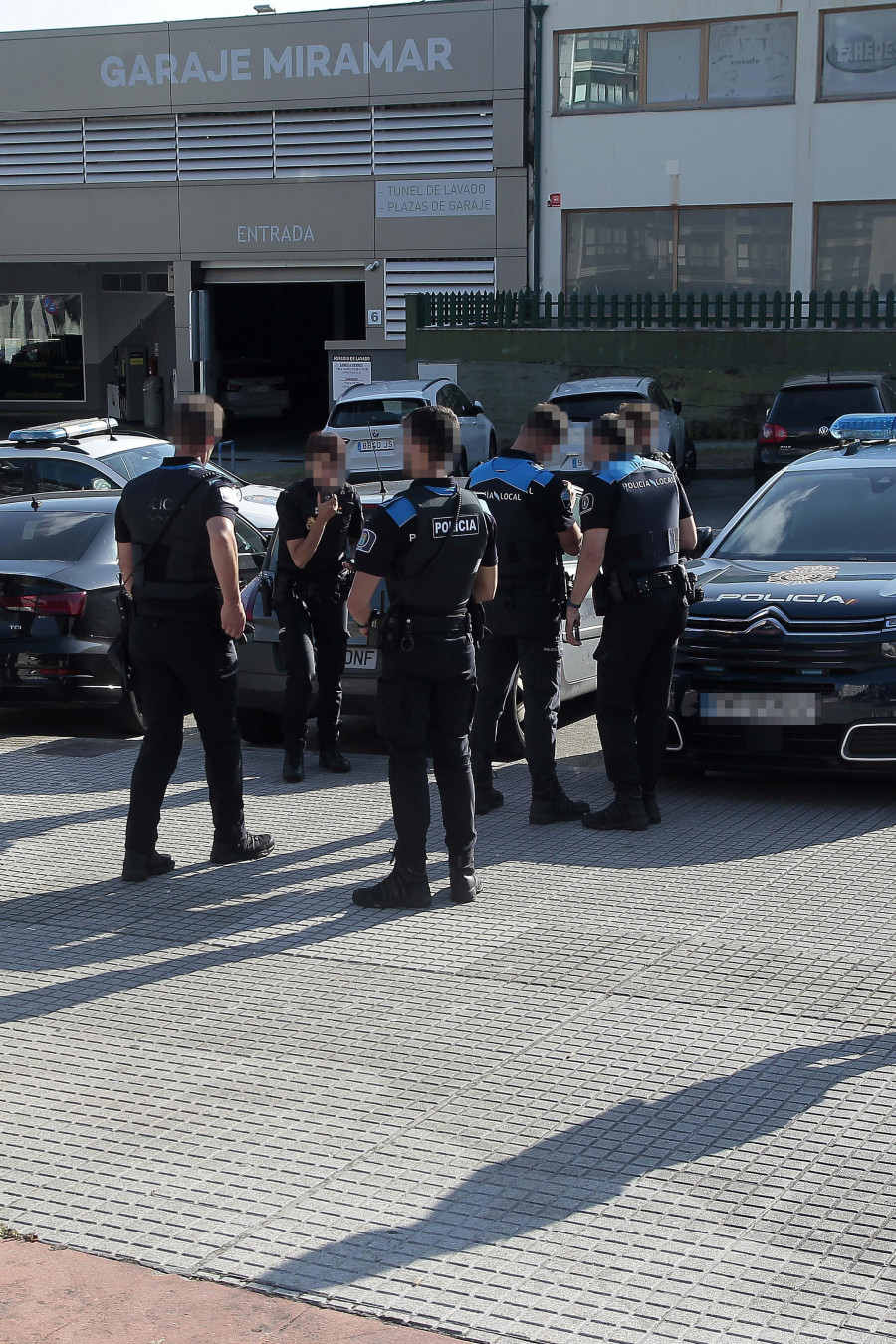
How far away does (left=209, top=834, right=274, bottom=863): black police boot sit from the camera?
662 centimetres

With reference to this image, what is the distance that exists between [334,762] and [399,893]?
7.81 ft

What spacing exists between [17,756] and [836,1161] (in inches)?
240

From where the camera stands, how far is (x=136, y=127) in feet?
98.0

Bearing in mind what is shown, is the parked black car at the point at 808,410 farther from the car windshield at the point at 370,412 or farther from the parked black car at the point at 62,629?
the parked black car at the point at 62,629

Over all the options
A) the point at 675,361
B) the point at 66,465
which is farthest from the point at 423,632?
the point at 675,361

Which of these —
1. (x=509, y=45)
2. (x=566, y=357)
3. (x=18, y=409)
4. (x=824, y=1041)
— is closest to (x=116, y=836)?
(x=824, y=1041)

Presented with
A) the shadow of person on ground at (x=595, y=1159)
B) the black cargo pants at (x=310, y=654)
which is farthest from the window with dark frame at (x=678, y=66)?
the shadow of person on ground at (x=595, y=1159)

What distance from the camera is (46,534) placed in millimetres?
9688

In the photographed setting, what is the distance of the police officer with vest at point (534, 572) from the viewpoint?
6.95 metres

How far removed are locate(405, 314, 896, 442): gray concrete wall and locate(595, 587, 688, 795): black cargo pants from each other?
1825 cm

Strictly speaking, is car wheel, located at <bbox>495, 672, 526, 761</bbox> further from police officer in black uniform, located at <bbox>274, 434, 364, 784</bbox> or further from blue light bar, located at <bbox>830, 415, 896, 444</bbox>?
blue light bar, located at <bbox>830, 415, 896, 444</bbox>

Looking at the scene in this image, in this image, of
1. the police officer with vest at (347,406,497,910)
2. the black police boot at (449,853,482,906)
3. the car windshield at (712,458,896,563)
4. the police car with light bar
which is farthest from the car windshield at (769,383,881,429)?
the black police boot at (449,853,482,906)

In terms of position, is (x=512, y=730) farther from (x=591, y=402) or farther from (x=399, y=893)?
(x=591, y=402)

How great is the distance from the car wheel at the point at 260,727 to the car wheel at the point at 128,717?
69cm
